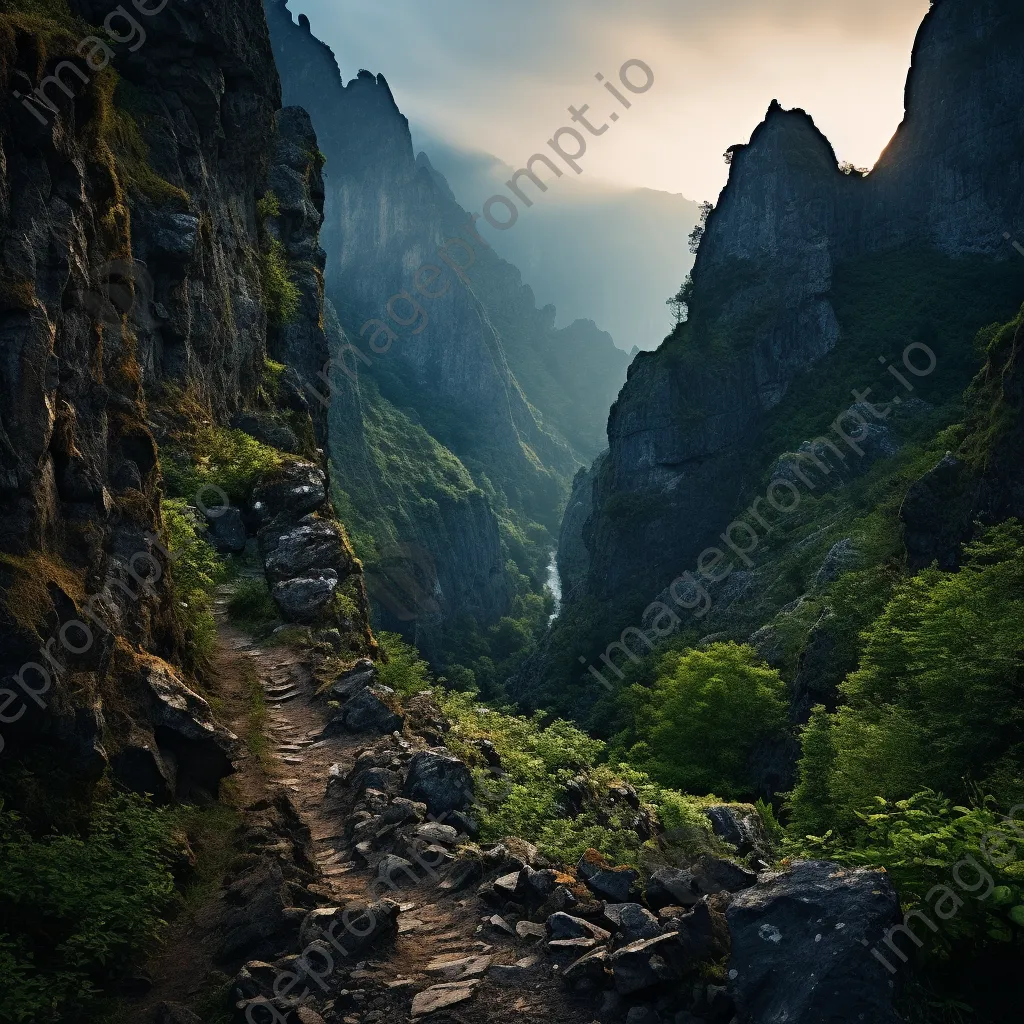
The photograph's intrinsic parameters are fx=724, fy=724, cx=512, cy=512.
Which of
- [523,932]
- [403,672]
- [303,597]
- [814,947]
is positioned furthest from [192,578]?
[814,947]

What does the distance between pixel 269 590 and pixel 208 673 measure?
4.99 metres

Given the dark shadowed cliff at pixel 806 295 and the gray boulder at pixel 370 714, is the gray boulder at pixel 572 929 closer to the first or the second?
the gray boulder at pixel 370 714

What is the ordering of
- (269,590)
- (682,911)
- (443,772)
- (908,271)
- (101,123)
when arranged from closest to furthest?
(682,911) < (101,123) < (443,772) < (269,590) < (908,271)

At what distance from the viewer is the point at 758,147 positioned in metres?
94.0

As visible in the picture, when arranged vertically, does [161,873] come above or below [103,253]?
below

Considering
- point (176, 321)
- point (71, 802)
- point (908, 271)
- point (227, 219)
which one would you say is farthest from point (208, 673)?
point (908, 271)

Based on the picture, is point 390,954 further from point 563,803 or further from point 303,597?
point 303,597

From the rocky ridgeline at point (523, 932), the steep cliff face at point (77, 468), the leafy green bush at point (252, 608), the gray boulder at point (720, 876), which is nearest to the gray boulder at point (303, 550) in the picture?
the leafy green bush at point (252, 608)

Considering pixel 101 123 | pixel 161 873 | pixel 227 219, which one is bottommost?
pixel 161 873

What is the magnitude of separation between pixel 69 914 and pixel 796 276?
9823cm

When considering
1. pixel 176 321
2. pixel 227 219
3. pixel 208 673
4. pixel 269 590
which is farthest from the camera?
pixel 227 219

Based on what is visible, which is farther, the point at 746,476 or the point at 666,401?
the point at 666,401

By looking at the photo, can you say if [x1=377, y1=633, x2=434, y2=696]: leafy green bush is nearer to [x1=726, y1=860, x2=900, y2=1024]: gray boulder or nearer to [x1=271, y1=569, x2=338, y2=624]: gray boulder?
[x1=271, y1=569, x2=338, y2=624]: gray boulder

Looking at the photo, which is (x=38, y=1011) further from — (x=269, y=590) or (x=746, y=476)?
(x=746, y=476)
